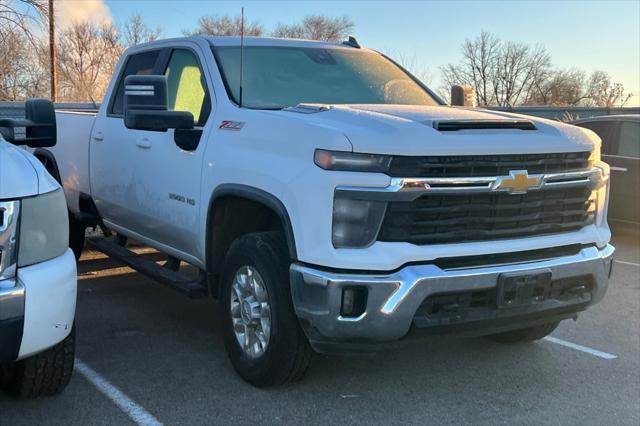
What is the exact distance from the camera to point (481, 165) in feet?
11.5

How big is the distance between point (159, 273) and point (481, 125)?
2.44 metres

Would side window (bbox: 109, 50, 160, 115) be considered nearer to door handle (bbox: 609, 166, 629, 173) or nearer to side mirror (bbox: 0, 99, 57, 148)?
side mirror (bbox: 0, 99, 57, 148)

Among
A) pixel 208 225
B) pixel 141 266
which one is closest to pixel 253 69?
pixel 208 225

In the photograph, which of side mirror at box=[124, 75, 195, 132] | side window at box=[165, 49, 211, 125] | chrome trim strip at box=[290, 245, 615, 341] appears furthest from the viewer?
side window at box=[165, 49, 211, 125]

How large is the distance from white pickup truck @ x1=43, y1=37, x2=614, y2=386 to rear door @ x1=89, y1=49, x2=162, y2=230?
14.3 inches

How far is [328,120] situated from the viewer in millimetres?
3674

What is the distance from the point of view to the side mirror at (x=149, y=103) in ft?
14.0

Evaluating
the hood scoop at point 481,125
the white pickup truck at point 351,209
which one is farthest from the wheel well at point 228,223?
the hood scoop at point 481,125

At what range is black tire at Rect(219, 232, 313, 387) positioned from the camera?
370cm

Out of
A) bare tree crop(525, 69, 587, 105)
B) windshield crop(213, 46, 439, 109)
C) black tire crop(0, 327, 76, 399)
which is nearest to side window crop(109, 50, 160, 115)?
windshield crop(213, 46, 439, 109)

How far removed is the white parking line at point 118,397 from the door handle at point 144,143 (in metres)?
1.57

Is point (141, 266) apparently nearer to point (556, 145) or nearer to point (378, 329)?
point (378, 329)

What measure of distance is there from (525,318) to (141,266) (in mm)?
2772

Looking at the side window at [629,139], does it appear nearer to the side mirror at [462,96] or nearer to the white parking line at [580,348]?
the side mirror at [462,96]
